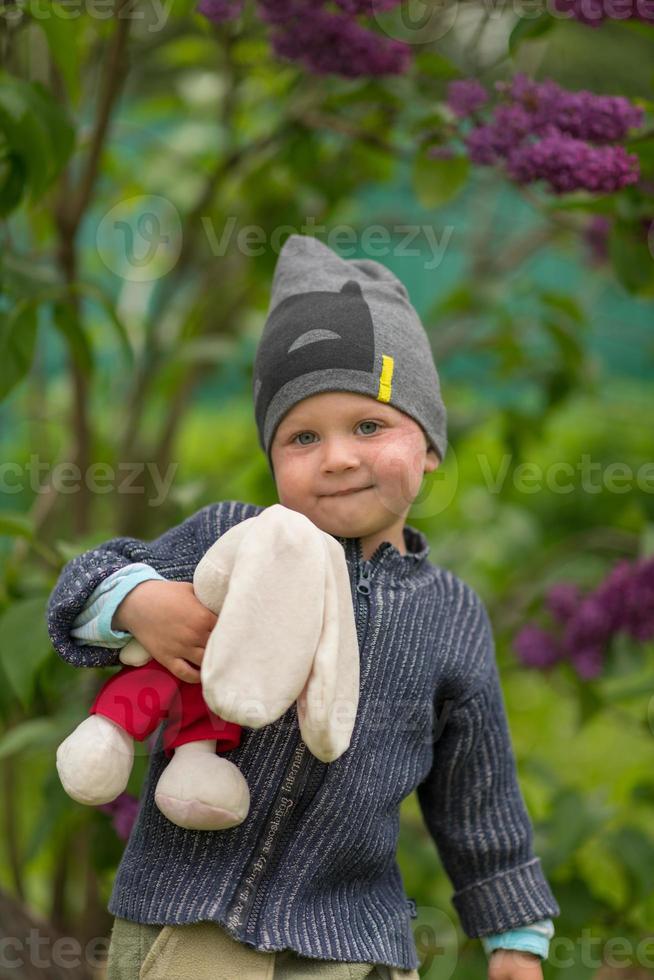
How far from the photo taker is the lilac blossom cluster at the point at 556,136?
128cm

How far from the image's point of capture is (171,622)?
97 cm

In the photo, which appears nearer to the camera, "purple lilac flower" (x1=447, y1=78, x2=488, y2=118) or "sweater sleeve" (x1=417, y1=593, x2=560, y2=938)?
"sweater sleeve" (x1=417, y1=593, x2=560, y2=938)

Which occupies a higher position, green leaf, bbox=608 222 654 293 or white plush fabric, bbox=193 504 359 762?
green leaf, bbox=608 222 654 293

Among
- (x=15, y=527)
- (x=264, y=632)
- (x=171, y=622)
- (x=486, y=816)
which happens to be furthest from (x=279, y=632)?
(x=15, y=527)

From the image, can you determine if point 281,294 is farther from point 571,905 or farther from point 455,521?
point 455,521

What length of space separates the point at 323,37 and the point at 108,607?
800mm

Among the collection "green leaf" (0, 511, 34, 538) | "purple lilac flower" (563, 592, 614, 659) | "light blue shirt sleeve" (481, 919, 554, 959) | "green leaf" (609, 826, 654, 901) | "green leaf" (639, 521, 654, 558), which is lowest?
"green leaf" (609, 826, 654, 901)

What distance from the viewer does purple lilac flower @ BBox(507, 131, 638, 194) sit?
127 centimetres

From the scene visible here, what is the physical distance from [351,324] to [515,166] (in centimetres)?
34

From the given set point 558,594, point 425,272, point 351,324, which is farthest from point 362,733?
point 425,272

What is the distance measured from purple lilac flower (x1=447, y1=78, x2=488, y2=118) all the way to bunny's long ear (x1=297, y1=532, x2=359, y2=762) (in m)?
0.67
